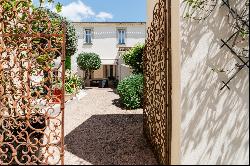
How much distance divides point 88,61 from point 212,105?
30.7 meters

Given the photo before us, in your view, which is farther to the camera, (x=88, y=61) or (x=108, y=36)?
(x=108, y=36)

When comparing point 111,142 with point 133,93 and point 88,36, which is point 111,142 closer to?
point 133,93

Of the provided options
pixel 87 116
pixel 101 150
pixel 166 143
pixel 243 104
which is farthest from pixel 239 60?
pixel 87 116

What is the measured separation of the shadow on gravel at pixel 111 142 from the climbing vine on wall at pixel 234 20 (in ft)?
11.0

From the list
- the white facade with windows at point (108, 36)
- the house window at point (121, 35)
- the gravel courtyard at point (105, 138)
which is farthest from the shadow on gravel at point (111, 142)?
the house window at point (121, 35)

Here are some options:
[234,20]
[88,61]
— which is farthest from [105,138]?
[88,61]

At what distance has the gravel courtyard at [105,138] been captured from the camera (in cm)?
774

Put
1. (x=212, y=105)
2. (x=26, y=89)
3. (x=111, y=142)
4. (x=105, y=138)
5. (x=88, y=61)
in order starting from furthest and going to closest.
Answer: (x=88, y=61) → (x=105, y=138) → (x=111, y=142) → (x=26, y=89) → (x=212, y=105)

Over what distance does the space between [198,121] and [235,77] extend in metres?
0.78

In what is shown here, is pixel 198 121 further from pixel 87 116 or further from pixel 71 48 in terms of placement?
pixel 71 48

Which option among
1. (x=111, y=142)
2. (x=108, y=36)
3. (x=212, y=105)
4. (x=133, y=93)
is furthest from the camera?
(x=108, y=36)

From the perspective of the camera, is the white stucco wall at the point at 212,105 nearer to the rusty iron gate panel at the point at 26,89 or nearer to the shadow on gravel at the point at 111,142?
the rusty iron gate panel at the point at 26,89

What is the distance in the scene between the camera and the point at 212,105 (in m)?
4.78

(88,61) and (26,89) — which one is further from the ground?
(88,61)
